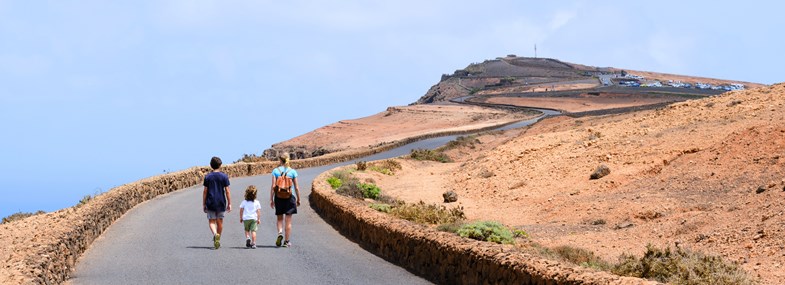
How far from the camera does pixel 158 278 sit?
42.7 feet

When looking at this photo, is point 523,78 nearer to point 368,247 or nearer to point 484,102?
point 484,102

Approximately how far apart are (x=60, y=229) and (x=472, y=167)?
25.8 metres

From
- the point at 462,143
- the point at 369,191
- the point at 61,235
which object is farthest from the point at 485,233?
the point at 462,143

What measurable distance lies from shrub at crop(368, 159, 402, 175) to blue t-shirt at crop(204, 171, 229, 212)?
2640 centimetres

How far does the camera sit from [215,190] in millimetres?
16500

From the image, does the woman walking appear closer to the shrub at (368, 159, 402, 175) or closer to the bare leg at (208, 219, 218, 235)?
the bare leg at (208, 219, 218, 235)

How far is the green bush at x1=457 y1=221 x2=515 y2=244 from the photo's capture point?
1458cm

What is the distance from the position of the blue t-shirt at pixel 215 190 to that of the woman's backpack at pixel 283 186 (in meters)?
0.95

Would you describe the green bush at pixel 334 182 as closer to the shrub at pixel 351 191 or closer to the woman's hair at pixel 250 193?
the shrub at pixel 351 191

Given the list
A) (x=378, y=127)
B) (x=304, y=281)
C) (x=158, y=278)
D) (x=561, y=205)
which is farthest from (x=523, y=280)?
(x=378, y=127)

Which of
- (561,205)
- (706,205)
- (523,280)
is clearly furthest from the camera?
(561,205)

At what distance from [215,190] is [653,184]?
1412cm

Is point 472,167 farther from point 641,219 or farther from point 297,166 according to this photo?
point 641,219

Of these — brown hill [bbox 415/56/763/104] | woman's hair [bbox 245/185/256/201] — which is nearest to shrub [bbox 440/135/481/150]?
woman's hair [bbox 245/185/256/201]
